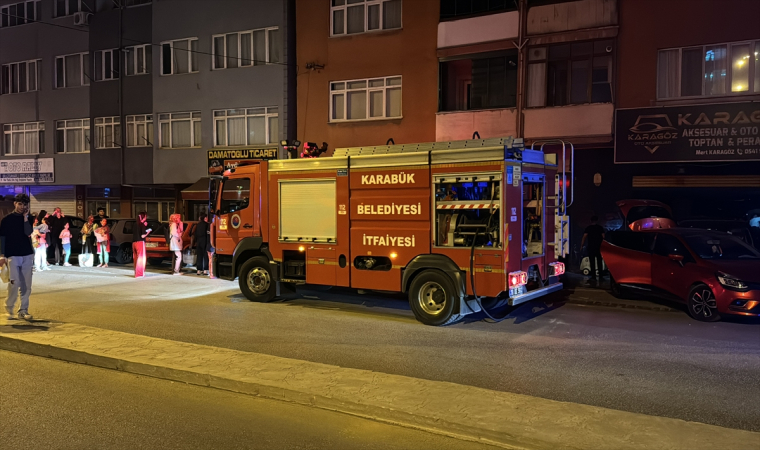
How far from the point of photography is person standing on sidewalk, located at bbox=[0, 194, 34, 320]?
954cm

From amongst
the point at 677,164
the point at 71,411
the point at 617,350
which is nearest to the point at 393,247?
the point at 617,350

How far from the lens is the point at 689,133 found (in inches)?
619

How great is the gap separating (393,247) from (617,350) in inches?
155

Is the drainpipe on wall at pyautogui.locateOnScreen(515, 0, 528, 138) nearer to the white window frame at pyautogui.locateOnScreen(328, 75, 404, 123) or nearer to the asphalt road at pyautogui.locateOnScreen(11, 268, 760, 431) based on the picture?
the white window frame at pyautogui.locateOnScreen(328, 75, 404, 123)

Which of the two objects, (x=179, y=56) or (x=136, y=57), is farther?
(x=136, y=57)

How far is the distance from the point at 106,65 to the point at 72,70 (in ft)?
7.77

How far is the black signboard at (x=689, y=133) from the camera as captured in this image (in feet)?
49.7

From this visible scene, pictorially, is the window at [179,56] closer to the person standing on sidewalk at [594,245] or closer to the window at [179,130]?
the window at [179,130]

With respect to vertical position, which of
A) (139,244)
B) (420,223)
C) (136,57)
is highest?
(136,57)

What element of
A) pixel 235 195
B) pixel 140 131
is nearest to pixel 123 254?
pixel 140 131

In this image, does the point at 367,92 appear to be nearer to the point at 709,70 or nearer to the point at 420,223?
the point at 709,70

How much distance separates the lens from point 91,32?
90.8 ft

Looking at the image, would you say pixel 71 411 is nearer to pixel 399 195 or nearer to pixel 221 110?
pixel 399 195

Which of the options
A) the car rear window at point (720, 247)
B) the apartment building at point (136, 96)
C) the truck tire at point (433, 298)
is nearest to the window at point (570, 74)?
the car rear window at point (720, 247)
